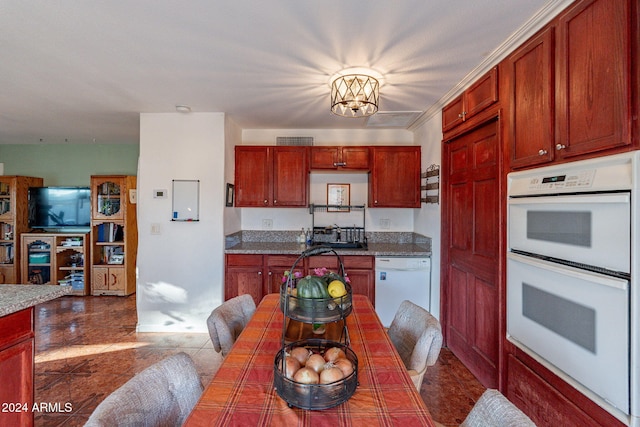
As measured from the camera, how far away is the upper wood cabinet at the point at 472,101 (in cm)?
216

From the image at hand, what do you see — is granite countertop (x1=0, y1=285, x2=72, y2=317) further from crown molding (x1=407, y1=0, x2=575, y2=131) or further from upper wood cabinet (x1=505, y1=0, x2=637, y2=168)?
crown molding (x1=407, y1=0, x2=575, y2=131)

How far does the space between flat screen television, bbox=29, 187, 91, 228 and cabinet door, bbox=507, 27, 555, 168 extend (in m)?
5.84

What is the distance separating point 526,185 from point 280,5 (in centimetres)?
169

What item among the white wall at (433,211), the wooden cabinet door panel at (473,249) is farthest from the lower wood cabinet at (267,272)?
the wooden cabinet door panel at (473,249)

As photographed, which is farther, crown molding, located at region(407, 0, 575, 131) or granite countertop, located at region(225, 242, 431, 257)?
granite countertop, located at region(225, 242, 431, 257)

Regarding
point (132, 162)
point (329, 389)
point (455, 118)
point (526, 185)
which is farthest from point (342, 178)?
point (132, 162)

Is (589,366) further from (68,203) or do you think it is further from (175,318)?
(68,203)

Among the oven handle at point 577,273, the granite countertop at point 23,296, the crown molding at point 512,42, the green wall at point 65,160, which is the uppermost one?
the crown molding at point 512,42

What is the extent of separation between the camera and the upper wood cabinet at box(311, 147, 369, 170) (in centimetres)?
371

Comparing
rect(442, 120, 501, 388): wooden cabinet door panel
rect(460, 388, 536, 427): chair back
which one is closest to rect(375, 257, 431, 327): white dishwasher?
rect(442, 120, 501, 388): wooden cabinet door panel

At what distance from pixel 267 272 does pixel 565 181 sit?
2764mm

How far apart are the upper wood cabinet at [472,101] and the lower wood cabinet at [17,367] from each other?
10.2 ft

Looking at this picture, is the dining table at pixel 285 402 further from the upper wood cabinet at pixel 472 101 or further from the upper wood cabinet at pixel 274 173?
the upper wood cabinet at pixel 274 173

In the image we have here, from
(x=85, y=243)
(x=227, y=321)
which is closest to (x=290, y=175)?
(x=227, y=321)
